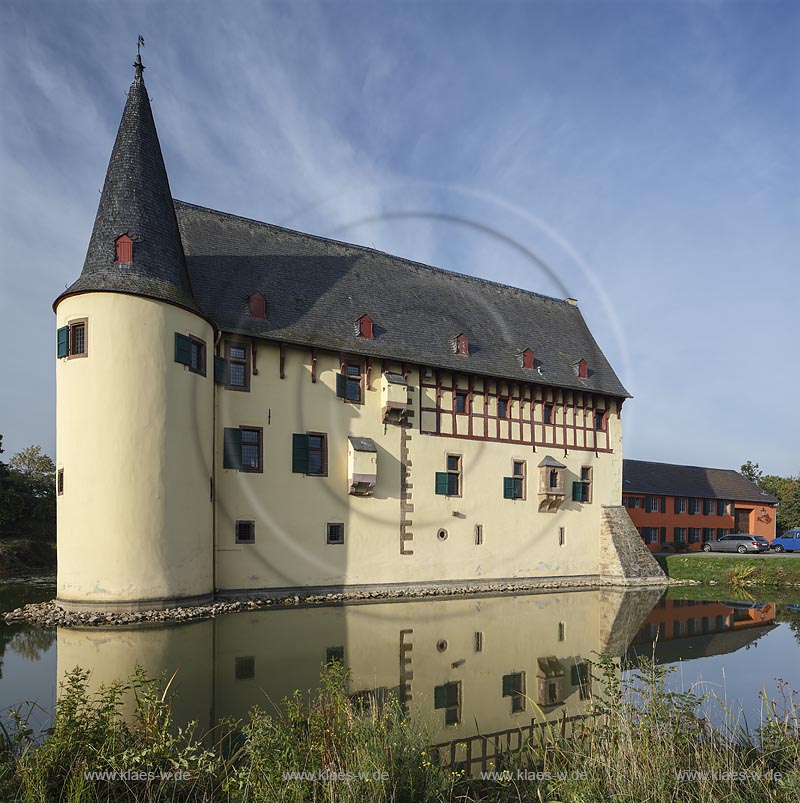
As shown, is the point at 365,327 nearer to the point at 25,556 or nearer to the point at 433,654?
the point at 433,654

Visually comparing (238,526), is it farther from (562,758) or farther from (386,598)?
(562,758)

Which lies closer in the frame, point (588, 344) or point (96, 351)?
point (96, 351)

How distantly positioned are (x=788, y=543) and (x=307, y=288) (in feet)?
116

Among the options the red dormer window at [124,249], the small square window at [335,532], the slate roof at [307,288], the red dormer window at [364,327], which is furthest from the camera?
the red dormer window at [364,327]

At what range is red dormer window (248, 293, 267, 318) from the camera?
20828 millimetres

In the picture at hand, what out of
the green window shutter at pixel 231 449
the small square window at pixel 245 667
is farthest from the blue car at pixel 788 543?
the small square window at pixel 245 667

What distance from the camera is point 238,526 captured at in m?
19.7

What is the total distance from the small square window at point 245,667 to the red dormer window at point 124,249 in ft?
36.0

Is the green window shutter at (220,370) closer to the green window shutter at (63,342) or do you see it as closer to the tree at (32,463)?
the green window shutter at (63,342)

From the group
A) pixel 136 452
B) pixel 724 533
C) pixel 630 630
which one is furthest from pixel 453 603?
pixel 724 533

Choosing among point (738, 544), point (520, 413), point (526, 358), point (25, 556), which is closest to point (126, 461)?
point (520, 413)

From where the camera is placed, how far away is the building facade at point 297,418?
Result: 55.8 ft

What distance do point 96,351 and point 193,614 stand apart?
686 cm

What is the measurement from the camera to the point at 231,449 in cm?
1977
